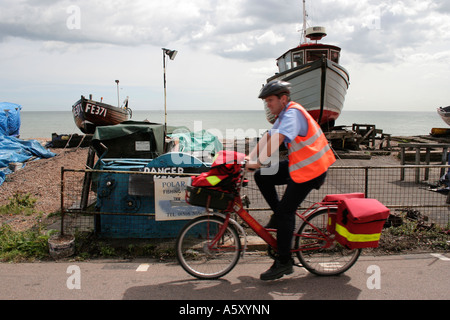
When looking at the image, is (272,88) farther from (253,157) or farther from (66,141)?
(66,141)

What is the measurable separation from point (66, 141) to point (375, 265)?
17.6 meters

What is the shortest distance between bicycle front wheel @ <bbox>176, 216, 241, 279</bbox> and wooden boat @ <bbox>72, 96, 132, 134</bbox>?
57.1 feet

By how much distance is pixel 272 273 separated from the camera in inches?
152

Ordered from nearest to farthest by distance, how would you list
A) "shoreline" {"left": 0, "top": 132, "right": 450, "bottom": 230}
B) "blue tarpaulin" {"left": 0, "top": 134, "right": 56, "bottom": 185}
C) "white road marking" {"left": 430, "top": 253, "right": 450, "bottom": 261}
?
"white road marking" {"left": 430, "top": 253, "right": 450, "bottom": 261}, "shoreline" {"left": 0, "top": 132, "right": 450, "bottom": 230}, "blue tarpaulin" {"left": 0, "top": 134, "right": 56, "bottom": 185}

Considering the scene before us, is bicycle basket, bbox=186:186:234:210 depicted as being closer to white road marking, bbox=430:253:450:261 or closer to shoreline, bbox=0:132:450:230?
white road marking, bbox=430:253:450:261

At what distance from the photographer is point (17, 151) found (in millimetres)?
14359

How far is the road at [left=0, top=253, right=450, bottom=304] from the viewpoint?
144 inches

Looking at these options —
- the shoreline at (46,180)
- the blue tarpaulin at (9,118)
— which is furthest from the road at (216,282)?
the blue tarpaulin at (9,118)

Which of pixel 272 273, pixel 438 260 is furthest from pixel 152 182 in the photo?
pixel 438 260

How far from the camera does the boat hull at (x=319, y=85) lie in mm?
16500

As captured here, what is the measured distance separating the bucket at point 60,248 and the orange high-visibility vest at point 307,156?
3.13m

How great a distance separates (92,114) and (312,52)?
40.9 ft

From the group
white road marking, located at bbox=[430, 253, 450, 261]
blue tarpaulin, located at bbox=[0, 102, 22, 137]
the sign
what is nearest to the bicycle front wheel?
the sign
